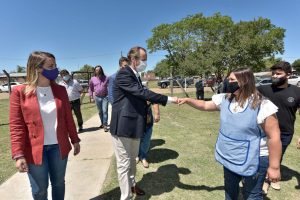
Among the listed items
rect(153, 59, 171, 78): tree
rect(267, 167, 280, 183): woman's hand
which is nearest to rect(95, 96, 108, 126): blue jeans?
rect(267, 167, 280, 183): woman's hand

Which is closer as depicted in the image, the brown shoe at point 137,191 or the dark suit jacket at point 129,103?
the dark suit jacket at point 129,103

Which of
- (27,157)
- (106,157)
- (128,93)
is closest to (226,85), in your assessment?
(128,93)

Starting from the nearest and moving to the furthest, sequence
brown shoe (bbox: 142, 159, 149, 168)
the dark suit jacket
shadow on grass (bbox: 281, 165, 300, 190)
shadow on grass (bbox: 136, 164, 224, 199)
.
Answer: the dark suit jacket → shadow on grass (bbox: 136, 164, 224, 199) → shadow on grass (bbox: 281, 165, 300, 190) → brown shoe (bbox: 142, 159, 149, 168)

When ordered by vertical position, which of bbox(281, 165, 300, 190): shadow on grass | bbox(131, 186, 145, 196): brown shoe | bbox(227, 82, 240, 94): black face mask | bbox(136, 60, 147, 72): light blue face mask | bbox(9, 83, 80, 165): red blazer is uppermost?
bbox(136, 60, 147, 72): light blue face mask

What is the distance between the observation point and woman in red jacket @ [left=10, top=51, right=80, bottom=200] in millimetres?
2656

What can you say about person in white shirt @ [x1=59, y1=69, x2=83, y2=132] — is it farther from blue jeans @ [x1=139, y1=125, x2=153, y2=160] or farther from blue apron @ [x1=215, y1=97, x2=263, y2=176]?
blue apron @ [x1=215, y1=97, x2=263, y2=176]

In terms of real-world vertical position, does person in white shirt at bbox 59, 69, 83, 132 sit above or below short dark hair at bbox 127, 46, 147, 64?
below

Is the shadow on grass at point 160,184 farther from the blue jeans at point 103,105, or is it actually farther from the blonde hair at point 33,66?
the blue jeans at point 103,105

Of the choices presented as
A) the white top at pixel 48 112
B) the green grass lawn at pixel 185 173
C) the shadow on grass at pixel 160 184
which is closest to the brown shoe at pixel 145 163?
the green grass lawn at pixel 185 173

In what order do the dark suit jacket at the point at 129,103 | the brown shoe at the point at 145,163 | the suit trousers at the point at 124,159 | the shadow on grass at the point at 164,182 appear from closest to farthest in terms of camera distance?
the dark suit jacket at the point at 129,103 → the suit trousers at the point at 124,159 → the shadow on grass at the point at 164,182 → the brown shoe at the point at 145,163

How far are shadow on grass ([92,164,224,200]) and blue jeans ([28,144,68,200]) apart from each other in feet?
3.63

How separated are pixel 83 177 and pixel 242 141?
2.91 metres

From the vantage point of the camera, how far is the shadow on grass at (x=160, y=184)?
4.02 meters

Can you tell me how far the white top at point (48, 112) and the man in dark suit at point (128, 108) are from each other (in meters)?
0.76
